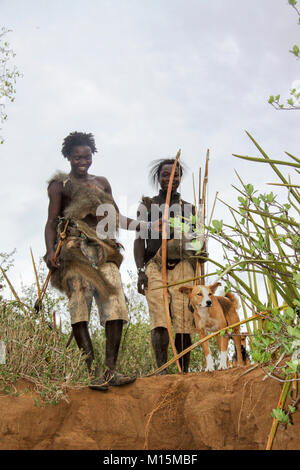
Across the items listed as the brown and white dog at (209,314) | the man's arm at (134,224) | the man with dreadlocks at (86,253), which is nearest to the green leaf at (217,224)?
the brown and white dog at (209,314)

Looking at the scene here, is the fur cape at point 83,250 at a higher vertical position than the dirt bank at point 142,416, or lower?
higher

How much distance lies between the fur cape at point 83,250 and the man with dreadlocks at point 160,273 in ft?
1.29

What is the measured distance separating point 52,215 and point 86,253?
57 centimetres

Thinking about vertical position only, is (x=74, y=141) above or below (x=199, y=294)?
above

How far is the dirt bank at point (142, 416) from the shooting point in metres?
3.71

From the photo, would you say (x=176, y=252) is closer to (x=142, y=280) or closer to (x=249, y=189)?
(x=142, y=280)

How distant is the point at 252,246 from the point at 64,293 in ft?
8.57

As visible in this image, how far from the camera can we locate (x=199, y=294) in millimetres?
4934

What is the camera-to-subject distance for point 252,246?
9.75ft

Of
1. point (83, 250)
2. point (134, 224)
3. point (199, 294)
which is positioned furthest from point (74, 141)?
point (199, 294)

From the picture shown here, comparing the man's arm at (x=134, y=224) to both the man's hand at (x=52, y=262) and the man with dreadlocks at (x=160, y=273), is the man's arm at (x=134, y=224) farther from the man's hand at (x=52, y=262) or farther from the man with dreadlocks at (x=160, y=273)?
the man's hand at (x=52, y=262)

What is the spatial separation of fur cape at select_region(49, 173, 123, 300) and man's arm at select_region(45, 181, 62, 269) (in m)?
0.08

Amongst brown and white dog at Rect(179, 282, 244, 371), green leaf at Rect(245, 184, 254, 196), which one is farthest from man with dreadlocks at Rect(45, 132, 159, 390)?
green leaf at Rect(245, 184, 254, 196)
